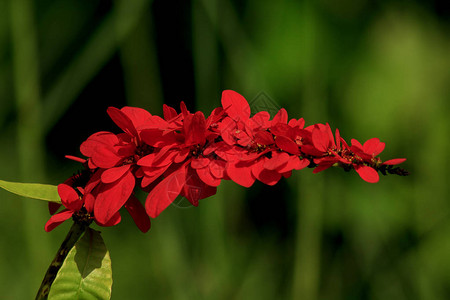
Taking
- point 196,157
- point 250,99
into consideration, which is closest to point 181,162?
point 196,157

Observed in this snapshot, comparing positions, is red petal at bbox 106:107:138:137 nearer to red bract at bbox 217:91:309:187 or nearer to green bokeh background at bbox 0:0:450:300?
red bract at bbox 217:91:309:187

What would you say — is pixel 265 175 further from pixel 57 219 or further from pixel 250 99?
pixel 250 99

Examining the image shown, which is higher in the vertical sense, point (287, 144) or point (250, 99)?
point (250, 99)

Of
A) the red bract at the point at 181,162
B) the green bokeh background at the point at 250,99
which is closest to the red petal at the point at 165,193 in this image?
the red bract at the point at 181,162

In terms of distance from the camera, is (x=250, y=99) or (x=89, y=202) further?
(x=250, y=99)

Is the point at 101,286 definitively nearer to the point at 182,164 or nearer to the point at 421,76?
the point at 182,164

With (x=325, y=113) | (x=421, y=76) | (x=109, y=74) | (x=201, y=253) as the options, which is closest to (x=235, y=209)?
(x=201, y=253)
